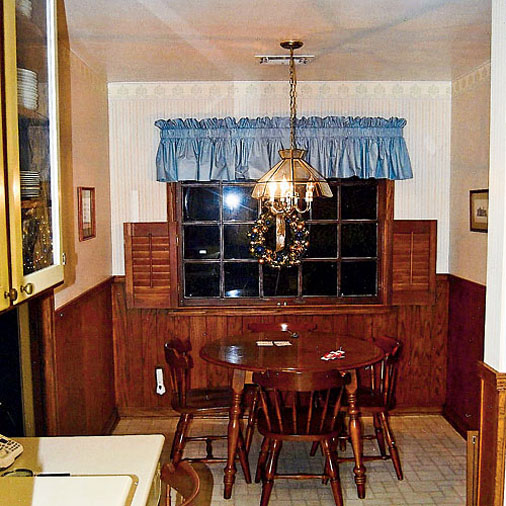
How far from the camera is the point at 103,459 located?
2117 mm

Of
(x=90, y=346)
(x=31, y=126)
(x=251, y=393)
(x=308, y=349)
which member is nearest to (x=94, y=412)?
(x=90, y=346)

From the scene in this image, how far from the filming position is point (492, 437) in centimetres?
276

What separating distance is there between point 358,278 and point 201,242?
1249 mm

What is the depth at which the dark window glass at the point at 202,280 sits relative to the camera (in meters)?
4.94

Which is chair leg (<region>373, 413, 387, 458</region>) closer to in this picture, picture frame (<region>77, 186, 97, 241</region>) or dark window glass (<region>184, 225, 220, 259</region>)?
dark window glass (<region>184, 225, 220, 259</region>)

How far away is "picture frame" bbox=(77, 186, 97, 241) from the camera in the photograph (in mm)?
3969

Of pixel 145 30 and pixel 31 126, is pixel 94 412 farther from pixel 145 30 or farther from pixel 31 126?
pixel 31 126

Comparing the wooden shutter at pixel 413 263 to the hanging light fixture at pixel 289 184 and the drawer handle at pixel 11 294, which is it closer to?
the hanging light fixture at pixel 289 184

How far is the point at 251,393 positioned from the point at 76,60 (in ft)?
7.67

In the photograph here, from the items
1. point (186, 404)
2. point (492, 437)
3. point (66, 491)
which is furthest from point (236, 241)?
point (66, 491)

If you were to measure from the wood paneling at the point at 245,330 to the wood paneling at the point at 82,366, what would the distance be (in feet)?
0.44

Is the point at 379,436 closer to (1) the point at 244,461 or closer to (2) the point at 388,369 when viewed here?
(2) the point at 388,369

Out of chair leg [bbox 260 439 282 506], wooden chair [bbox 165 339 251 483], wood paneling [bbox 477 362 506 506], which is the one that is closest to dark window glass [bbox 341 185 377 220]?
wooden chair [bbox 165 339 251 483]

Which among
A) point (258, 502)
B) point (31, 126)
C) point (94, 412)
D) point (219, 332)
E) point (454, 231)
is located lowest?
point (258, 502)
